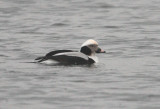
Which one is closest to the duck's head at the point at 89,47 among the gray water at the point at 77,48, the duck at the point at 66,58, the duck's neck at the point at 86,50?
the duck's neck at the point at 86,50

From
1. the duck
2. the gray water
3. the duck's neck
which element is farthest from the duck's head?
the gray water

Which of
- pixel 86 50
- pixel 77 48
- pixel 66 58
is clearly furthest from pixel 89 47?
pixel 77 48

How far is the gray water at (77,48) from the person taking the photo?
37.2 feet

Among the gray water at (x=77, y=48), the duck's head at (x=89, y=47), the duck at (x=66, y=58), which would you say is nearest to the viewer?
the gray water at (x=77, y=48)

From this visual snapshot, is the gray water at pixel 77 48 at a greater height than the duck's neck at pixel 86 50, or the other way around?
the duck's neck at pixel 86 50

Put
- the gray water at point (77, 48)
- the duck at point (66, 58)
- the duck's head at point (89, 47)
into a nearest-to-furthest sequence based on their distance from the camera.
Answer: the gray water at point (77, 48) < the duck at point (66, 58) < the duck's head at point (89, 47)

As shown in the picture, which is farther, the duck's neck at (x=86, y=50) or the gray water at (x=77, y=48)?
the duck's neck at (x=86, y=50)

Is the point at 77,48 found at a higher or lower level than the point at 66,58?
lower

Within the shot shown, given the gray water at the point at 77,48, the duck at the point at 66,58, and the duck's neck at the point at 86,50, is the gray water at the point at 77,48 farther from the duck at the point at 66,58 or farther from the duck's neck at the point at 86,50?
the duck's neck at the point at 86,50

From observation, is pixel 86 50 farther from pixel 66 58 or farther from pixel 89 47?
pixel 66 58

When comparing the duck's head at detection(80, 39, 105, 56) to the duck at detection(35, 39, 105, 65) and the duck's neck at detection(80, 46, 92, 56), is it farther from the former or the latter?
the duck at detection(35, 39, 105, 65)

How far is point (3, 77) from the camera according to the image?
13109 mm

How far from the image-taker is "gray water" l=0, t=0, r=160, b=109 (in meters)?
11.3

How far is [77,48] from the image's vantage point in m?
18.1
